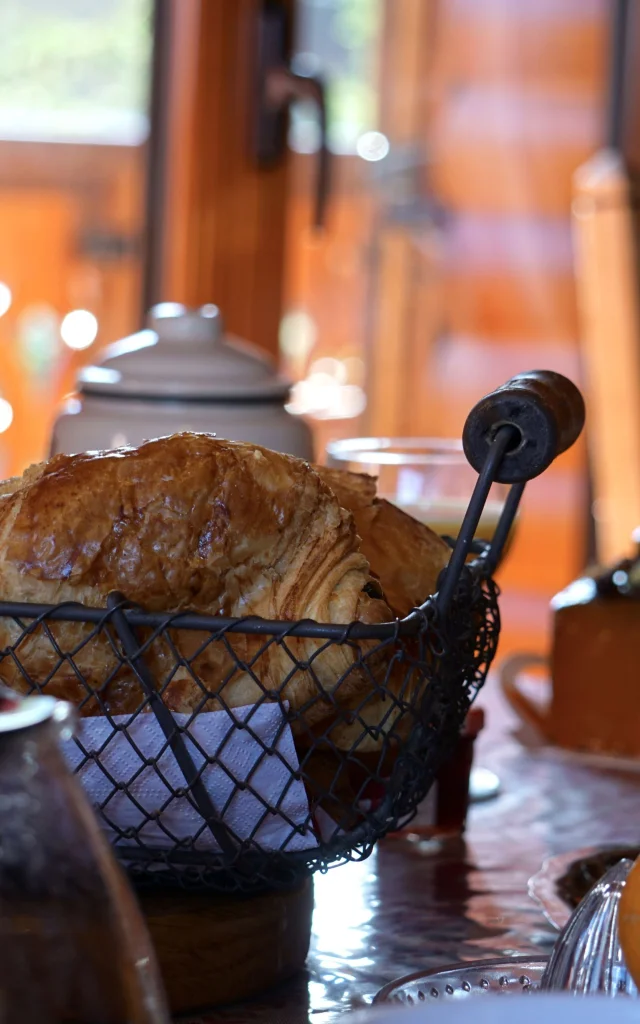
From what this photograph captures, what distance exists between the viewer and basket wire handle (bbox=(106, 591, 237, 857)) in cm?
46

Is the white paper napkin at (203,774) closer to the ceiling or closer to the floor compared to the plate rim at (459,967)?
closer to the ceiling

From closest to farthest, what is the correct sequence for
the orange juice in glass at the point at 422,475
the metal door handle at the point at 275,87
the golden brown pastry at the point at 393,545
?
the golden brown pastry at the point at 393,545 → the orange juice in glass at the point at 422,475 → the metal door handle at the point at 275,87

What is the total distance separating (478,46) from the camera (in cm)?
305

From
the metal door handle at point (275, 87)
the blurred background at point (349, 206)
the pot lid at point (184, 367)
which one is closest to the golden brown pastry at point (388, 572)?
the pot lid at point (184, 367)

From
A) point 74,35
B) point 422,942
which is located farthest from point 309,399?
point 422,942

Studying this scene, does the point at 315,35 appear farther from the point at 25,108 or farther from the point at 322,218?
the point at 322,218

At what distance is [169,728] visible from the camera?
1.54 ft

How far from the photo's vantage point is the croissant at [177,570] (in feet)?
1.55

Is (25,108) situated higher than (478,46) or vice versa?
(478,46)

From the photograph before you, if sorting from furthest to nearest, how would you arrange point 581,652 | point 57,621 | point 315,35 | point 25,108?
1. point 315,35
2. point 25,108
3. point 581,652
4. point 57,621

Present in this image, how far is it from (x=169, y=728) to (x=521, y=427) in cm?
18

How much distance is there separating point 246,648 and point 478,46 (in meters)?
2.83

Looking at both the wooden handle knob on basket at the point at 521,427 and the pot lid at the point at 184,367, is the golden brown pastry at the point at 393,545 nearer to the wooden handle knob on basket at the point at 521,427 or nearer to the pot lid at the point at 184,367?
the wooden handle knob on basket at the point at 521,427

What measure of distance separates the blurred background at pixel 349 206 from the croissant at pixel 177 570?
1.74 meters
